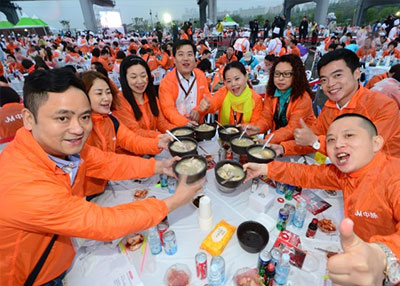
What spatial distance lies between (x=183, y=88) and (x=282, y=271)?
7.92ft

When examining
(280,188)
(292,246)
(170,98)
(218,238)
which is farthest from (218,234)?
(170,98)

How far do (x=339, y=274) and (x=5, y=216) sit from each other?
136cm

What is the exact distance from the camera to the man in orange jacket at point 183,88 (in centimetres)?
259

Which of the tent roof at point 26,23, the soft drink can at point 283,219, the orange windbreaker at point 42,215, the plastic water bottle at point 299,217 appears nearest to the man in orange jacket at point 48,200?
the orange windbreaker at point 42,215

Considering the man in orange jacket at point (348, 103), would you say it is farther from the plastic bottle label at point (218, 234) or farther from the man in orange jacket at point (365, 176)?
the plastic bottle label at point (218, 234)

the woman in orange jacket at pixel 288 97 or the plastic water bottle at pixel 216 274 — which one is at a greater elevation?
the woman in orange jacket at pixel 288 97

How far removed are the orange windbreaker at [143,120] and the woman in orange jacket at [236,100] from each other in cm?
55

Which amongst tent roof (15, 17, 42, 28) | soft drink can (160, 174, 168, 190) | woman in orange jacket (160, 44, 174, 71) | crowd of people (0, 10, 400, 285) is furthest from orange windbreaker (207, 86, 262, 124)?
tent roof (15, 17, 42, 28)

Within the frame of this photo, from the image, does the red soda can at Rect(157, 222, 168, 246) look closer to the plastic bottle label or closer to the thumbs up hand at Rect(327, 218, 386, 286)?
the plastic bottle label

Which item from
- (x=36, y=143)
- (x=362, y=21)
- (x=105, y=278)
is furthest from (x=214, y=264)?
(x=362, y=21)

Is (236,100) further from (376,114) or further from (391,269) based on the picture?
(391,269)

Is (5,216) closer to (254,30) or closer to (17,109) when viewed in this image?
(17,109)

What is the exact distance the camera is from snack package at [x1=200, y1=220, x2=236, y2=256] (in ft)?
3.71

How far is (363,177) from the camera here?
122 cm
